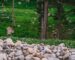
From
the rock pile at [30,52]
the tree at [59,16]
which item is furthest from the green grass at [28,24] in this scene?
the rock pile at [30,52]

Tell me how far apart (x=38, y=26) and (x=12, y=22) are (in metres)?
0.72

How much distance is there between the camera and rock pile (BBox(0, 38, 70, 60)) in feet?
14.3

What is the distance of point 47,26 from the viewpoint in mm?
6434

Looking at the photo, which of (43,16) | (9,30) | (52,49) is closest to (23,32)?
(9,30)

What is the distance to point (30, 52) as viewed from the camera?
445 centimetres

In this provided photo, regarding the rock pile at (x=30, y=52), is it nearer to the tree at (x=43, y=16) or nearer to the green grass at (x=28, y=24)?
the tree at (x=43, y=16)

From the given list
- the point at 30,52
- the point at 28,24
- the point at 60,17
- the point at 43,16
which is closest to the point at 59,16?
the point at 60,17

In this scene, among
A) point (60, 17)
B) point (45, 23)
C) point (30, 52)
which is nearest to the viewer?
point (30, 52)

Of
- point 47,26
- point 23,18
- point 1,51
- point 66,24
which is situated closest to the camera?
point 1,51

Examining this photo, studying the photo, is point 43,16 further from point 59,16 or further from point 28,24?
point 28,24

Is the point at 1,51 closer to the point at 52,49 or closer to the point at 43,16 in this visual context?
the point at 52,49

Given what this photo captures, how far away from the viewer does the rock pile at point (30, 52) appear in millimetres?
4371

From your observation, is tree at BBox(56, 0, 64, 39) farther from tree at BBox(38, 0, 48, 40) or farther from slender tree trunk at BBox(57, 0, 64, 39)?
tree at BBox(38, 0, 48, 40)

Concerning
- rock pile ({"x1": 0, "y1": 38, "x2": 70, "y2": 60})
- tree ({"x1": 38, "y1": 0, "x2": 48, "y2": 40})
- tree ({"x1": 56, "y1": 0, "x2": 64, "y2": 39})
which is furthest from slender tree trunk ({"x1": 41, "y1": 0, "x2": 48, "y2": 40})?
rock pile ({"x1": 0, "y1": 38, "x2": 70, "y2": 60})
